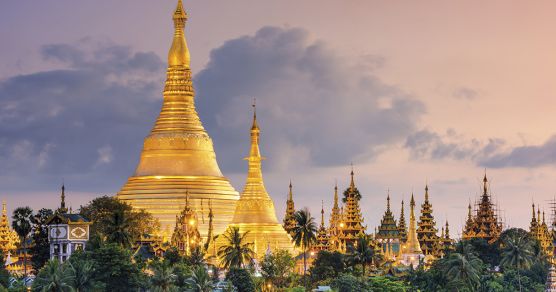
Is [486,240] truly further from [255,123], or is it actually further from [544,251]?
[255,123]

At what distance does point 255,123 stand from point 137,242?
27.1m

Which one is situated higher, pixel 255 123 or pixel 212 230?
pixel 255 123

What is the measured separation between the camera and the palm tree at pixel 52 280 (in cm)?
9994

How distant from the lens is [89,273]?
108188mm

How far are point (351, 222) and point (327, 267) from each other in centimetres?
2969

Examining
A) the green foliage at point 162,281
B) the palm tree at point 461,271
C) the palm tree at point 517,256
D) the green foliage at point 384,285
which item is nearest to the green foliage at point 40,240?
the green foliage at point 162,281

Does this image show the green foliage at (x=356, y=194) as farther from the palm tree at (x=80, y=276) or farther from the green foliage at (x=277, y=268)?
the palm tree at (x=80, y=276)

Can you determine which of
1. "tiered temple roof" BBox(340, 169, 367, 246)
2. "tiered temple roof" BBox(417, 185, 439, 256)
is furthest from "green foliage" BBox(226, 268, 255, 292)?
"tiered temple roof" BBox(417, 185, 439, 256)

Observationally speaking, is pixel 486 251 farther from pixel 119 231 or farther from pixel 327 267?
pixel 119 231

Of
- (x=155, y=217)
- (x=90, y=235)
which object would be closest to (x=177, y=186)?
(x=155, y=217)

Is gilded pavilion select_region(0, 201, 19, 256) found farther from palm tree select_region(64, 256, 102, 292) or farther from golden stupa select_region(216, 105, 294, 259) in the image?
palm tree select_region(64, 256, 102, 292)

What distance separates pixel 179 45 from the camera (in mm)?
163250

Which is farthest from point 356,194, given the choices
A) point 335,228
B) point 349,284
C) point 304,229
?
point 349,284

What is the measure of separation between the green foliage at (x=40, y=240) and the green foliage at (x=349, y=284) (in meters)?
26.1
